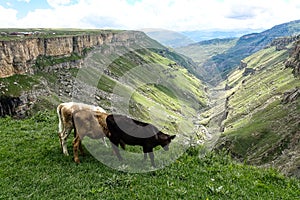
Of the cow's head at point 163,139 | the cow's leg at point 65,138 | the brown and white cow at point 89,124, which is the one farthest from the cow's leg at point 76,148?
the cow's head at point 163,139

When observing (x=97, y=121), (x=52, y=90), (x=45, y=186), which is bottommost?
(x=52, y=90)

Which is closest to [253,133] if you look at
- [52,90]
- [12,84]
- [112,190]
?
[52,90]

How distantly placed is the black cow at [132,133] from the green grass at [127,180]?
4.81 feet

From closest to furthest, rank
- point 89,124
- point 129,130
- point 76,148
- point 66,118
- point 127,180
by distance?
point 127,180 < point 76,148 < point 129,130 < point 89,124 < point 66,118

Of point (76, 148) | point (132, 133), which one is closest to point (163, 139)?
point (132, 133)

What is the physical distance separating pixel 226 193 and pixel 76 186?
6698mm

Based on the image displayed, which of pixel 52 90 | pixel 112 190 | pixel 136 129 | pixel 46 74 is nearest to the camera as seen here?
pixel 112 190

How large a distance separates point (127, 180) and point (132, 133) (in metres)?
2.86

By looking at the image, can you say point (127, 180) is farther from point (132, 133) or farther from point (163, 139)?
point (163, 139)

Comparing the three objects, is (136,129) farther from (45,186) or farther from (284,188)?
(284,188)

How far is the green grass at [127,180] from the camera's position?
12633mm

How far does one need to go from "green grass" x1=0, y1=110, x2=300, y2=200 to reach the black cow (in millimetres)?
1467

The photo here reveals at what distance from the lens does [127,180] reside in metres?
13.4

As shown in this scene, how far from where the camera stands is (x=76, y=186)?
13.0m
